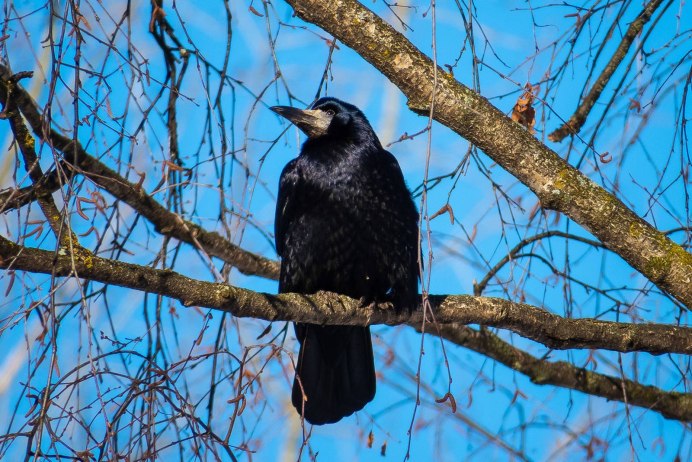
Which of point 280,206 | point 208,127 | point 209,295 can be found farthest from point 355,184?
point 209,295

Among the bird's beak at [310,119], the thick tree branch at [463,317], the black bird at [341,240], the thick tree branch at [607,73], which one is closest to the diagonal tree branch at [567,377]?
the thick tree branch at [463,317]

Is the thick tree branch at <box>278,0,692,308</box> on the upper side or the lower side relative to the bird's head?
lower

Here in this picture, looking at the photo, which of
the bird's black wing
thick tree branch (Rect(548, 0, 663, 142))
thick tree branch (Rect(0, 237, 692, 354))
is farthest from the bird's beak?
thick tree branch (Rect(548, 0, 663, 142))

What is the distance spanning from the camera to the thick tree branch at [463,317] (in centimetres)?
234

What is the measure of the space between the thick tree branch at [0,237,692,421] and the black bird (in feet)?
0.81

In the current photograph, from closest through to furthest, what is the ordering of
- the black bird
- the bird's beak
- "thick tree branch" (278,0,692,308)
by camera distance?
"thick tree branch" (278,0,692,308) → the black bird → the bird's beak

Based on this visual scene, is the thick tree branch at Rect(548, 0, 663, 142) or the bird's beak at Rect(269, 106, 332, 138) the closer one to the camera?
the thick tree branch at Rect(548, 0, 663, 142)

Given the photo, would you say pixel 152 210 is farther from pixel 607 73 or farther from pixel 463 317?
pixel 607 73

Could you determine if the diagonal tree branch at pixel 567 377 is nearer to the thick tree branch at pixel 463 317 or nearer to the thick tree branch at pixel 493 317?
the thick tree branch at pixel 463 317

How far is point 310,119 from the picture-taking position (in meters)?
4.09

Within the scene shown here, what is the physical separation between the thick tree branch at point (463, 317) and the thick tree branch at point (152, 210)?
0.48 m

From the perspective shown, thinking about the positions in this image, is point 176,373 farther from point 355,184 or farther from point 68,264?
point 355,184

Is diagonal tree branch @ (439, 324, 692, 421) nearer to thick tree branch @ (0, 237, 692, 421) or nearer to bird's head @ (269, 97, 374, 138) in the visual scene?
thick tree branch @ (0, 237, 692, 421)

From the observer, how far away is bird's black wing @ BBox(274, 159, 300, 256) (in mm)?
3953
